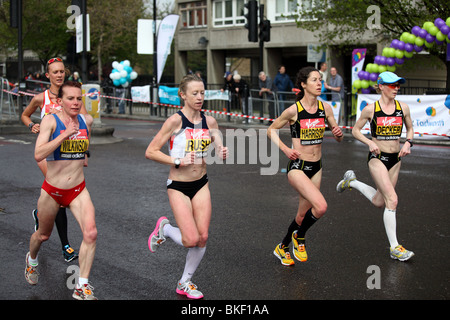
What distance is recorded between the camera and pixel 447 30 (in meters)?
16.5

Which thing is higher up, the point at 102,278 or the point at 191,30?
the point at 191,30

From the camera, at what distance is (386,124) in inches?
266

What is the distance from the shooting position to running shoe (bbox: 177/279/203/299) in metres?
5.15

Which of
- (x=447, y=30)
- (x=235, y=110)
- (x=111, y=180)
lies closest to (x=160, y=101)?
(x=235, y=110)

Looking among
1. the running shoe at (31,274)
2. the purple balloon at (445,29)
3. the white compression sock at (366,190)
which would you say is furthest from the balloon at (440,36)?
the running shoe at (31,274)

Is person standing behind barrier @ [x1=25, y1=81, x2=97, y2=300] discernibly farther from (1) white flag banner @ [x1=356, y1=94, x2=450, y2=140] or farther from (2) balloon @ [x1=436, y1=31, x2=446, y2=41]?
(2) balloon @ [x1=436, y1=31, x2=446, y2=41]

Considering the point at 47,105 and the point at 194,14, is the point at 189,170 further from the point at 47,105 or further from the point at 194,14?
the point at 194,14

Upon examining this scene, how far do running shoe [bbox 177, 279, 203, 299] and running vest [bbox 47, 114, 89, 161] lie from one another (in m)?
1.43

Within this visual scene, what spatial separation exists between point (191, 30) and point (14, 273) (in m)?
37.2

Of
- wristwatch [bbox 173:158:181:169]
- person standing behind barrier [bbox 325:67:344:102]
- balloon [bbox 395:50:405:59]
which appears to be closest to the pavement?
wristwatch [bbox 173:158:181:169]

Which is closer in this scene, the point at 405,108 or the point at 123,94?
the point at 405,108

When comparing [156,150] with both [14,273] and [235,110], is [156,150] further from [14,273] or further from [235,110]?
[235,110]

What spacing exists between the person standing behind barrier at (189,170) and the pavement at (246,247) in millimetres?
400

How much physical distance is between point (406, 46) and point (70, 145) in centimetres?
1463
